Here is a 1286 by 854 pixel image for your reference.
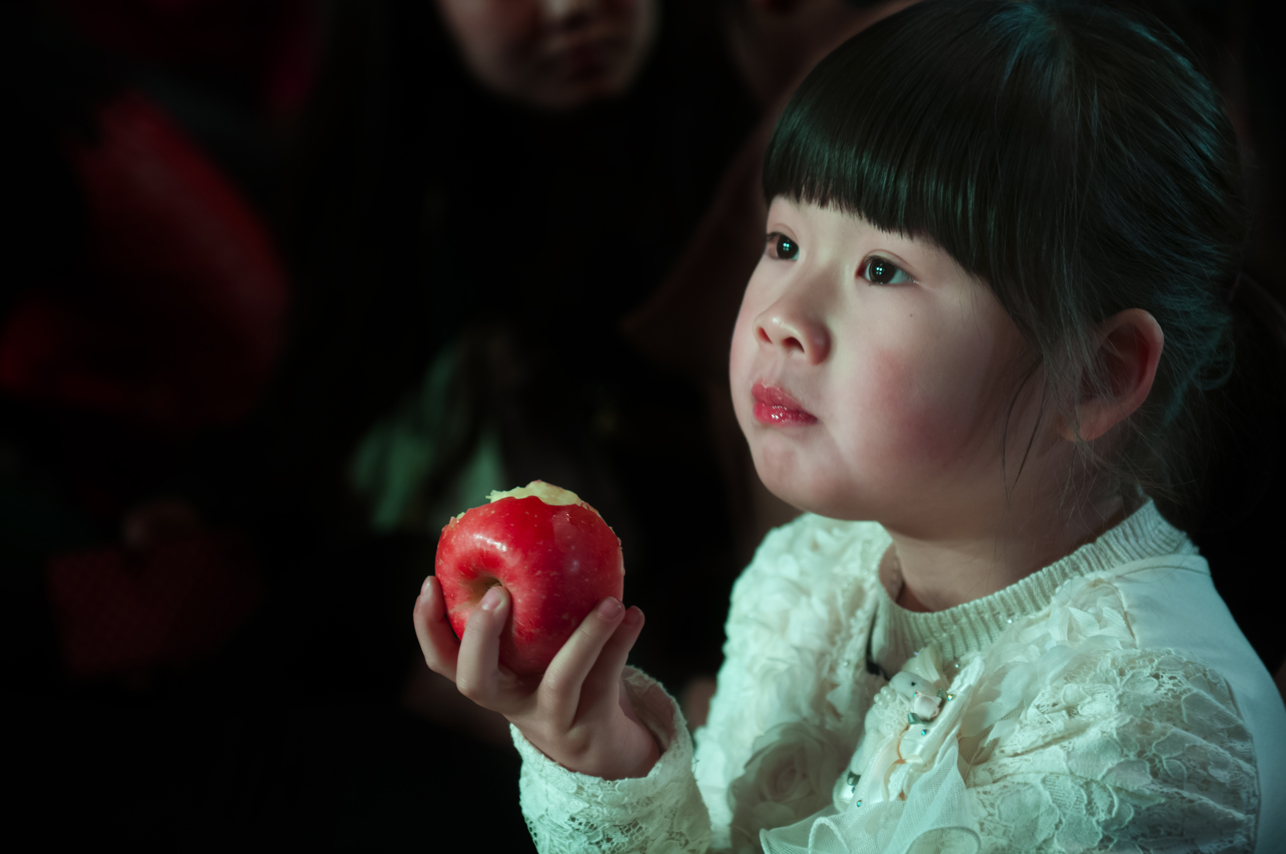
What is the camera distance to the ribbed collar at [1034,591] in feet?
2.09

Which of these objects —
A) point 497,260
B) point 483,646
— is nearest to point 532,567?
point 483,646

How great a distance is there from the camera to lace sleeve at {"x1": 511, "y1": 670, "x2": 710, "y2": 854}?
63 centimetres

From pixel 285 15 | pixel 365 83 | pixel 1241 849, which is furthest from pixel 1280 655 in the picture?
pixel 285 15

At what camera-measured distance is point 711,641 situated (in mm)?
1143

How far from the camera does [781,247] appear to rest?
65 centimetres

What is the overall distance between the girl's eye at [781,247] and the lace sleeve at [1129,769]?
296 mm

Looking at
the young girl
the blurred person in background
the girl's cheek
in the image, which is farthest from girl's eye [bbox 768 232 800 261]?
the blurred person in background

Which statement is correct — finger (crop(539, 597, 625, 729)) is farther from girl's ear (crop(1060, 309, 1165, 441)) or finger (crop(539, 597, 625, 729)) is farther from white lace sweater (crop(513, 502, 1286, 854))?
girl's ear (crop(1060, 309, 1165, 441))

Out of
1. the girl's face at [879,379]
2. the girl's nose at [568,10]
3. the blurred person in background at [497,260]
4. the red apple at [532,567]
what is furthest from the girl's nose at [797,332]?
the girl's nose at [568,10]

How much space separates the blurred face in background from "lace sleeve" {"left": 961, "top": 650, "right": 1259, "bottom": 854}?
108cm

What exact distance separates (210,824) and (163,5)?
5.14 feet

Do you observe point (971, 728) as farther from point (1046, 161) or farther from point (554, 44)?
point (554, 44)

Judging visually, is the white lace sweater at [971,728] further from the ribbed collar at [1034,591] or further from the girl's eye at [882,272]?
the girl's eye at [882,272]

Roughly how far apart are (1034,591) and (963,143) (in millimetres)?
275
